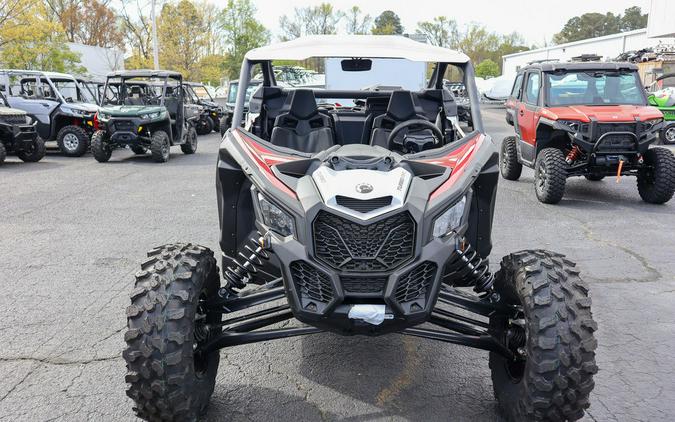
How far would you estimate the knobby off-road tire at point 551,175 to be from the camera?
28.1 feet

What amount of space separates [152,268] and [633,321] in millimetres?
3569

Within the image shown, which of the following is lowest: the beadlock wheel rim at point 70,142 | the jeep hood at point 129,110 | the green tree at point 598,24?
the beadlock wheel rim at point 70,142

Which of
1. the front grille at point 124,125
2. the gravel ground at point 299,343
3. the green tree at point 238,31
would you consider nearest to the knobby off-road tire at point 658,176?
the gravel ground at point 299,343

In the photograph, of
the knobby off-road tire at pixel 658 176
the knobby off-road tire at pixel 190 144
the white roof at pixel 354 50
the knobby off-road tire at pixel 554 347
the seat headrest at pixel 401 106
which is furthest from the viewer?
the knobby off-road tire at pixel 190 144

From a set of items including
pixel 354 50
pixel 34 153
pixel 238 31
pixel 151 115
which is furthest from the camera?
pixel 238 31

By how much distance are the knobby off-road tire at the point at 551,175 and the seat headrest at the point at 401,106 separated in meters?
4.59

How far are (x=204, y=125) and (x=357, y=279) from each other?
20.3 meters

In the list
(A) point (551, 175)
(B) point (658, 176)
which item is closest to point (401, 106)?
(A) point (551, 175)

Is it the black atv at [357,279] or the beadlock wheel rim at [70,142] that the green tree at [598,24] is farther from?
the black atv at [357,279]

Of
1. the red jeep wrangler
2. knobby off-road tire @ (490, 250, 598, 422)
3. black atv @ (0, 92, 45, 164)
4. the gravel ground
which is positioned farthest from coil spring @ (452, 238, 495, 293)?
black atv @ (0, 92, 45, 164)

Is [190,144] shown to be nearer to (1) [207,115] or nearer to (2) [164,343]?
(1) [207,115]

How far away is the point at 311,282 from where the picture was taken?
2822 millimetres

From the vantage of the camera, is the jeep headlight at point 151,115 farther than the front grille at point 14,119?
Yes

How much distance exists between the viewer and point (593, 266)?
5879 millimetres
